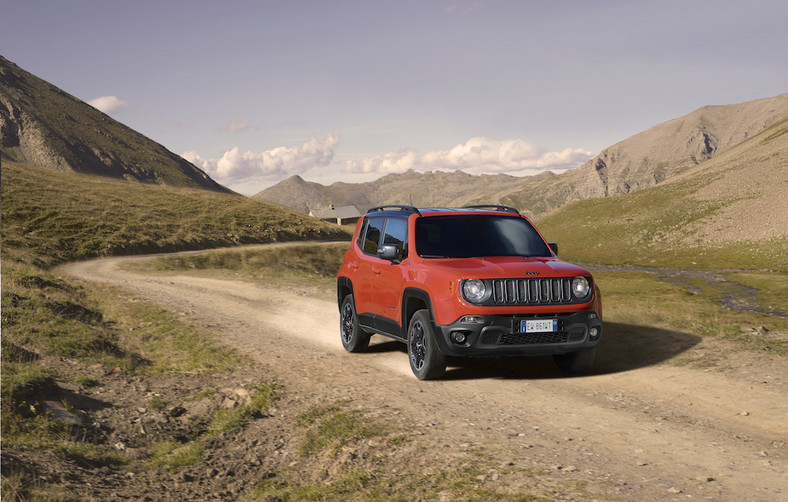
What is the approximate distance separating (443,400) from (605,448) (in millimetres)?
2470

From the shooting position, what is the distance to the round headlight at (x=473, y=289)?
893cm

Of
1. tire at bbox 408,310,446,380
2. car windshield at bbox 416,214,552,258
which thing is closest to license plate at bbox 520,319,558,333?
tire at bbox 408,310,446,380

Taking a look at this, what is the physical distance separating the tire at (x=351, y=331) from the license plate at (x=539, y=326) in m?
3.92

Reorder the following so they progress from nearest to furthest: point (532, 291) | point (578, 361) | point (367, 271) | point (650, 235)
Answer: point (532, 291) → point (578, 361) → point (367, 271) → point (650, 235)

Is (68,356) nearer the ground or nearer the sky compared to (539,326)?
nearer the ground

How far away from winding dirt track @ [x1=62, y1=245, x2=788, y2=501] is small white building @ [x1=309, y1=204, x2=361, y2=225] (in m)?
157

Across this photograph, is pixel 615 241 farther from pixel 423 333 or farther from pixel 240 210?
pixel 423 333

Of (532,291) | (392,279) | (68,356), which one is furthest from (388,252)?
(68,356)

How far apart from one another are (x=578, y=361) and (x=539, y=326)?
56.6 inches

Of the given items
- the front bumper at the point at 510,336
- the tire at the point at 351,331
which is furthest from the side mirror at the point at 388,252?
the tire at the point at 351,331

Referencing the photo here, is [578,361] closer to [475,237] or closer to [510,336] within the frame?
[510,336]

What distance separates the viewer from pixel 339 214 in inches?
7018

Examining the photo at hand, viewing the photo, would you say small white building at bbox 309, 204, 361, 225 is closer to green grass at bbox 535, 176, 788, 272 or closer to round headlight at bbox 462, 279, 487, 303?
green grass at bbox 535, 176, 788, 272

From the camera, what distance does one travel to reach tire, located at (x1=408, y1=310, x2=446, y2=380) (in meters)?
9.38
